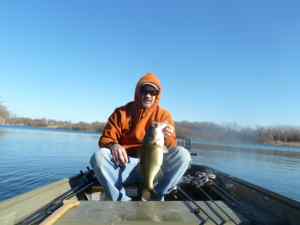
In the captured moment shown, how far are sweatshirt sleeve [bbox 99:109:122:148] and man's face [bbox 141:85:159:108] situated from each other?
0.41 metres

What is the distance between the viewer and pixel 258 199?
4.27 metres

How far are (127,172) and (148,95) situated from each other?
116 centimetres

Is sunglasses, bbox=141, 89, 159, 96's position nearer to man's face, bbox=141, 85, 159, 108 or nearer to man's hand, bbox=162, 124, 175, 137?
man's face, bbox=141, 85, 159, 108

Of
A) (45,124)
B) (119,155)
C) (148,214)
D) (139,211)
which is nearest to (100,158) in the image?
(119,155)

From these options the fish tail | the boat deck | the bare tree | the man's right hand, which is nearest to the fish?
the fish tail

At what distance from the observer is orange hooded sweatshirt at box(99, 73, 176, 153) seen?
452cm

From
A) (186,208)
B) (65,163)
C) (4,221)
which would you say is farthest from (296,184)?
(4,221)

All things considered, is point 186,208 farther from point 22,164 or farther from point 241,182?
point 22,164

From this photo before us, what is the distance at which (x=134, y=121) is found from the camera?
15.7 ft

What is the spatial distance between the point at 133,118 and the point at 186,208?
1769 millimetres

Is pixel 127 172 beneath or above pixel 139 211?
above

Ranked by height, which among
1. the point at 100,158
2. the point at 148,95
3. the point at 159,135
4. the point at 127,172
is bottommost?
the point at 127,172

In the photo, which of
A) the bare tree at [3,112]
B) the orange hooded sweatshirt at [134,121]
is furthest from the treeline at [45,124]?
the orange hooded sweatshirt at [134,121]

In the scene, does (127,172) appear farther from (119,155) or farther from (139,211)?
(139,211)
